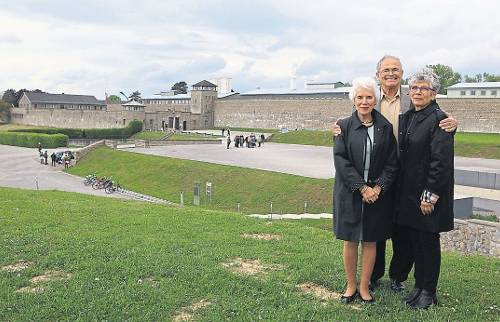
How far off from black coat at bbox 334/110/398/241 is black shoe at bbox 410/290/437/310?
0.57 meters

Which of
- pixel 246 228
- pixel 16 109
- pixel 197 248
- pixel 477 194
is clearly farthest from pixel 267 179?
pixel 16 109

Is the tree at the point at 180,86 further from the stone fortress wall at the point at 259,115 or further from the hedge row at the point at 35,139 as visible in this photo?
the hedge row at the point at 35,139

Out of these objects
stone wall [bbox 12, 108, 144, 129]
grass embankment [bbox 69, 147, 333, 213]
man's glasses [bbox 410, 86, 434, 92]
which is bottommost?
grass embankment [bbox 69, 147, 333, 213]

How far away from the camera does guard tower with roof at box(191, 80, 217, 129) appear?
256ft

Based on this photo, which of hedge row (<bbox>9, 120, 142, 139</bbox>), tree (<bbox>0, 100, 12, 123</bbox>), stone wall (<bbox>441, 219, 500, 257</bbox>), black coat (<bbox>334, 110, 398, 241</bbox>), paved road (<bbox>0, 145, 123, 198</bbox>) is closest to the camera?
black coat (<bbox>334, 110, 398, 241</bbox>)

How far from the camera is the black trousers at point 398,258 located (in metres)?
4.55

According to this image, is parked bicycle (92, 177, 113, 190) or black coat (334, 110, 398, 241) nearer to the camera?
black coat (334, 110, 398, 241)

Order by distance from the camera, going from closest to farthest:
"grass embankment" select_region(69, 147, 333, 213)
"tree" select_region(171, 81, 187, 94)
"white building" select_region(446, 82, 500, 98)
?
"grass embankment" select_region(69, 147, 333, 213) < "white building" select_region(446, 82, 500, 98) < "tree" select_region(171, 81, 187, 94)

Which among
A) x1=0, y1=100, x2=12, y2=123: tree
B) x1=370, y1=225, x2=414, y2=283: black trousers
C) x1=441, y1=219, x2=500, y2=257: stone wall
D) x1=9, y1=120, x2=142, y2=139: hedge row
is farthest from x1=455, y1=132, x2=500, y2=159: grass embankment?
x1=0, y1=100, x2=12, y2=123: tree

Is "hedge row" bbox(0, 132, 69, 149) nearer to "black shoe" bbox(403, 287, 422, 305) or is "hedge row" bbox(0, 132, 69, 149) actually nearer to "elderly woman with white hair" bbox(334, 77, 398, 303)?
"elderly woman with white hair" bbox(334, 77, 398, 303)

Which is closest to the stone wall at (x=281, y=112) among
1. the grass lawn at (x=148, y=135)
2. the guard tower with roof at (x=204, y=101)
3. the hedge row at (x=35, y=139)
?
the guard tower with roof at (x=204, y=101)

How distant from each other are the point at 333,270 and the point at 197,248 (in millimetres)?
1746

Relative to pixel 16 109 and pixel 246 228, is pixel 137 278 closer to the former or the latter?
pixel 246 228

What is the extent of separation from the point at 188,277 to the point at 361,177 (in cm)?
196
